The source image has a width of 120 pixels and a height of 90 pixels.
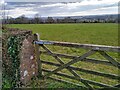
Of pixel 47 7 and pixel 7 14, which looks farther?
pixel 47 7

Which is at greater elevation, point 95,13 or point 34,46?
point 95,13

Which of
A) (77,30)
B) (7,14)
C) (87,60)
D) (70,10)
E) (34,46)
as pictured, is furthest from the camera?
(77,30)

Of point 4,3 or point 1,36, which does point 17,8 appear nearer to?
point 4,3

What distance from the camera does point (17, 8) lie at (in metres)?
7.47

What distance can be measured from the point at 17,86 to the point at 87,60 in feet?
5.52

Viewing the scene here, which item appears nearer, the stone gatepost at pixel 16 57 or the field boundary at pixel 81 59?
the field boundary at pixel 81 59

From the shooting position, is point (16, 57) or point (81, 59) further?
point (16, 57)

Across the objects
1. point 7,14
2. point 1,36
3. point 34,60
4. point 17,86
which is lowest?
point 17,86

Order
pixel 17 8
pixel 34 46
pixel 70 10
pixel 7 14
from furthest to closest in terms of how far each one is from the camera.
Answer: pixel 70 10 → pixel 17 8 → pixel 7 14 → pixel 34 46

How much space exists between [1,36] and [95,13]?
174 inches

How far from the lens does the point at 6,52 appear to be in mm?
5078

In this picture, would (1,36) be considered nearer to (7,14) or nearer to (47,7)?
(7,14)

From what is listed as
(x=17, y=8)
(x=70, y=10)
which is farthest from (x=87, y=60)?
(x=70, y=10)

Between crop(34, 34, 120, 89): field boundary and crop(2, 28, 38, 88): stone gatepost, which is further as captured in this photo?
crop(2, 28, 38, 88): stone gatepost
